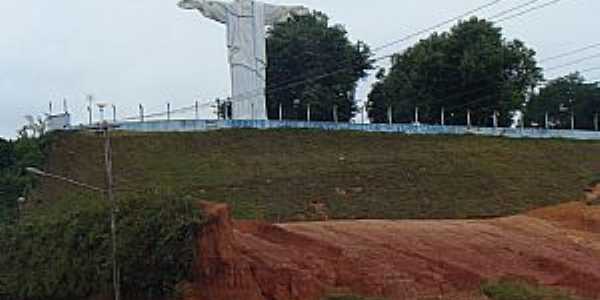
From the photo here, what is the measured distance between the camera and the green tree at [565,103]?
11225cm

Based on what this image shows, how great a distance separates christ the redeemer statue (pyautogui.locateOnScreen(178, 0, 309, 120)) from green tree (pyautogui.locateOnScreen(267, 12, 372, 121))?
20.1m

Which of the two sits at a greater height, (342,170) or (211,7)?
(211,7)

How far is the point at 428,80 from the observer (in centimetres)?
10194

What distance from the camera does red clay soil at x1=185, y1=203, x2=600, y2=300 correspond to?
3850 centimetres

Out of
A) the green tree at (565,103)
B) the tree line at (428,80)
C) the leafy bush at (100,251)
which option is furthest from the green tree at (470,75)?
the leafy bush at (100,251)

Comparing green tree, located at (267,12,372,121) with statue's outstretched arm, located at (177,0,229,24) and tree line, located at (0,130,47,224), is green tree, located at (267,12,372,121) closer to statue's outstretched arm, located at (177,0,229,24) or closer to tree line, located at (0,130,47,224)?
statue's outstretched arm, located at (177,0,229,24)

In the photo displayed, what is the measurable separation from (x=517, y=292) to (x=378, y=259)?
565 cm

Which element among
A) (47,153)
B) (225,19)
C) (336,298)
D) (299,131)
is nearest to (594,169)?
(299,131)

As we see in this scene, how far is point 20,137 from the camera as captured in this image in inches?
3233

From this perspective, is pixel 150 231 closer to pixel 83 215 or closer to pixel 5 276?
pixel 83 215

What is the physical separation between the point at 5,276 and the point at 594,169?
150 ft

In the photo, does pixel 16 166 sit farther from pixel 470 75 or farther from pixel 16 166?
pixel 470 75

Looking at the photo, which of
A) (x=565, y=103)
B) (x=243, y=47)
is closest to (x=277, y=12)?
(x=243, y=47)

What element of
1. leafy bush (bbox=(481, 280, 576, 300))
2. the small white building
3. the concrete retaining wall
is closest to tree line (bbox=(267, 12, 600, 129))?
the concrete retaining wall
